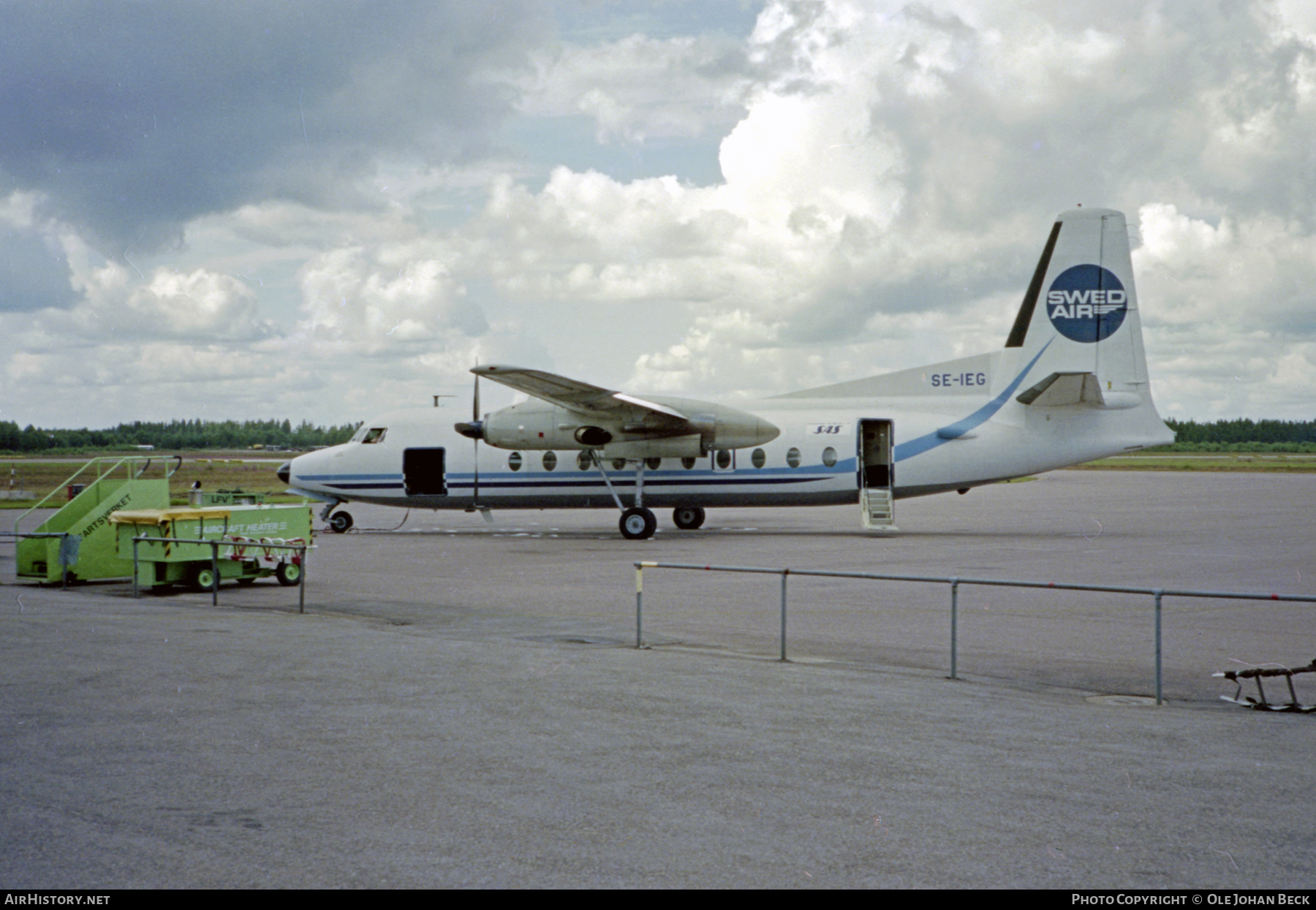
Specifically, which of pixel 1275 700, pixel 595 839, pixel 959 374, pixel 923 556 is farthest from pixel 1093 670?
pixel 959 374

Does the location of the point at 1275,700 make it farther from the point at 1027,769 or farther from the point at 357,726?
the point at 357,726

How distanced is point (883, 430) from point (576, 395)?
792cm

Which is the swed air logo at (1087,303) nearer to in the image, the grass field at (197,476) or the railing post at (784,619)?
the railing post at (784,619)

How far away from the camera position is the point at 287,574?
18.0 m

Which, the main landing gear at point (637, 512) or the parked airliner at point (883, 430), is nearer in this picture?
the parked airliner at point (883, 430)

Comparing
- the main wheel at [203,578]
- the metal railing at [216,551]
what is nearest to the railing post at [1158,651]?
the metal railing at [216,551]

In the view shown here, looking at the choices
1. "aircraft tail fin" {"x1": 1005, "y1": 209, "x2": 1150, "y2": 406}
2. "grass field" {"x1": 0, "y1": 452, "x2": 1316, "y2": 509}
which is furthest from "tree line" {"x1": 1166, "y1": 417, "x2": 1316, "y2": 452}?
"aircraft tail fin" {"x1": 1005, "y1": 209, "x2": 1150, "y2": 406}

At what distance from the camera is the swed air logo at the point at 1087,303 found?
25.8 m

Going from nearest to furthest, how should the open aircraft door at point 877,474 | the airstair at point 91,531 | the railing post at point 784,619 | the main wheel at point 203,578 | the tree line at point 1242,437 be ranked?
the railing post at point 784,619
the main wheel at point 203,578
the airstair at point 91,531
the open aircraft door at point 877,474
the tree line at point 1242,437

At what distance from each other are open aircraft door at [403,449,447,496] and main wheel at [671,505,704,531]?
20.9ft

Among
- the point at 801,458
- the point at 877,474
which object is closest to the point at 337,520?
the point at 801,458

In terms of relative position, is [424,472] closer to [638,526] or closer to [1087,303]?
[638,526]

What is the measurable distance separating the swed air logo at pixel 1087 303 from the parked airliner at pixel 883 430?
34 mm

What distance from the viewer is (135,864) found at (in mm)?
5059
